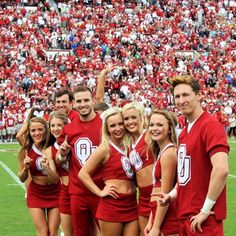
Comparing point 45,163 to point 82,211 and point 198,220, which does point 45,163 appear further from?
point 198,220

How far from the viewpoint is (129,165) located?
632cm

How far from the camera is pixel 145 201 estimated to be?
6.18 meters

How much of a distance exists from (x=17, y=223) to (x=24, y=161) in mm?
3433

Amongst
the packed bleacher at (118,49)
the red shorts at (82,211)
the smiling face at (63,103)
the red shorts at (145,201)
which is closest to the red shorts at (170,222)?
the red shorts at (145,201)

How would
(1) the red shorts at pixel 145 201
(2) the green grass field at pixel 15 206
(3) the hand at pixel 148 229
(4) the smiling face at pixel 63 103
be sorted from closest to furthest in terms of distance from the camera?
(3) the hand at pixel 148 229
(1) the red shorts at pixel 145 201
(4) the smiling face at pixel 63 103
(2) the green grass field at pixel 15 206

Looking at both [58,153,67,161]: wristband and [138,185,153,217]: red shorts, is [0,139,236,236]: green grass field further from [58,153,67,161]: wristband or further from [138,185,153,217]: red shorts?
[138,185,153,217]: red shorts

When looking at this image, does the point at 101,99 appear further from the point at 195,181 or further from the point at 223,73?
the point at 223,73

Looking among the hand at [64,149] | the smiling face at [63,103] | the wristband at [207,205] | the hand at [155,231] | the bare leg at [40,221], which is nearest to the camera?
the wristband at [207,205]

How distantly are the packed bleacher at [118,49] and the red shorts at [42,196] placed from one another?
20869mm

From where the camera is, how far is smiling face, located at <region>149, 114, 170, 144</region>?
5723 millimetres

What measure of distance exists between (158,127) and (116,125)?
703 millimetres

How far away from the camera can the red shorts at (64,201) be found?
24.0ft

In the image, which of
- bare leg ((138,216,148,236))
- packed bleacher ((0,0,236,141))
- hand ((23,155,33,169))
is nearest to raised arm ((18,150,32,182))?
hand ((23,155,33,169))

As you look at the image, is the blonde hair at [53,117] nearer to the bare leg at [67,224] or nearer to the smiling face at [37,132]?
the smiling face at [37,132]
